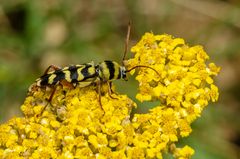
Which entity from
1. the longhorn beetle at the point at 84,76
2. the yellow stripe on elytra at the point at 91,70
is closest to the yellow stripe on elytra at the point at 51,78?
the longhorn beetle at the point at 84,76

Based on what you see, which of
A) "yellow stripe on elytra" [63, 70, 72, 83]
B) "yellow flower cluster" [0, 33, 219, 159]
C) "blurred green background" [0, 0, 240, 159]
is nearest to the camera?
"yellow flower cluster" [0, 33, 219, 159]

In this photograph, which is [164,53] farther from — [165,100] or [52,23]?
[52,23]

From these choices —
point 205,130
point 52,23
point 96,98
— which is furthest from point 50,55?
point 96,98

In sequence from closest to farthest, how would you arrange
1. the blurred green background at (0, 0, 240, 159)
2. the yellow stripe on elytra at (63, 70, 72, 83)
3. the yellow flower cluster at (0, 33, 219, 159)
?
the yellow flower cluster at (0, 33, 219, 159), the yellow stripe on elytra at (63, 70, 72, 83), the blurred green background at (0, 0, 240, 159)

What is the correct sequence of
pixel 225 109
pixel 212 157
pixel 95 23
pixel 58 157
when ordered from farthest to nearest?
pixel 95 23, pixel 225 109, pixel 212 157, pixel 58 157

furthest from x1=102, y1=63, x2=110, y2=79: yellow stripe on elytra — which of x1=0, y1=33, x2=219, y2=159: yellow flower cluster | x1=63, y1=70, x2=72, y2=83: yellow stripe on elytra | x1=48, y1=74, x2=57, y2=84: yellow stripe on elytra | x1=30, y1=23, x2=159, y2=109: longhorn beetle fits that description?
x1=48, y1=74, x2=57, y2=84: yellow stripe on elytra

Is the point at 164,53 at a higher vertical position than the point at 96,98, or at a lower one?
higher

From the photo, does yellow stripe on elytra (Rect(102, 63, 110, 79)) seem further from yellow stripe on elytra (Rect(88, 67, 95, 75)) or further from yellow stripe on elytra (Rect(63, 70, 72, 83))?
yellow stripe on elytra (Rect(63, 70, 72, 83))

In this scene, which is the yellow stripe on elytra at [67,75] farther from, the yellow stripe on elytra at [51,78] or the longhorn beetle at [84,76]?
the yellow stripe on elytra at [51,78]
